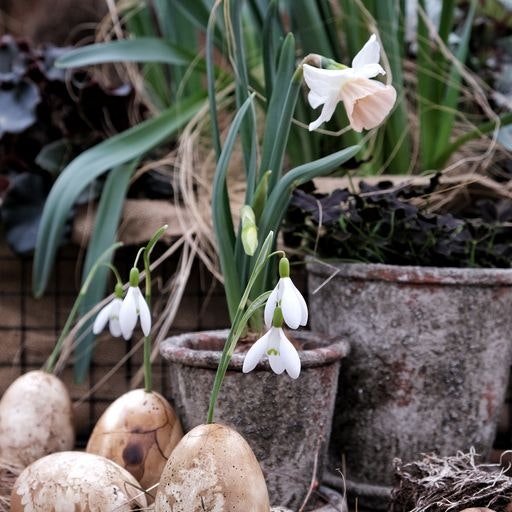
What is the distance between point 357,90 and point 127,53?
2.06ft

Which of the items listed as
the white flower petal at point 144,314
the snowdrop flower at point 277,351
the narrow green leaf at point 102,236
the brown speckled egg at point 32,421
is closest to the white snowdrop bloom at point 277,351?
the snowdrop flower at point 277,351

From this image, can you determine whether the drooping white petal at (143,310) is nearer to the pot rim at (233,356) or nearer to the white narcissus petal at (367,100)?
the pot rim at (233,356)

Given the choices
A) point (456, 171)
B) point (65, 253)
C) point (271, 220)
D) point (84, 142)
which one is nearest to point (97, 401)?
point (65, 253)

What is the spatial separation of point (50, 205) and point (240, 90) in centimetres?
39

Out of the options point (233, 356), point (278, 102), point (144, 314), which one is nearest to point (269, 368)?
point (233, 356)

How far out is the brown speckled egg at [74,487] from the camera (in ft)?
2.64

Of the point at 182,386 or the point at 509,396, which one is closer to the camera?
the point at 182,386

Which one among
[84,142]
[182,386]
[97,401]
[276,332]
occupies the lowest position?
[97,401]

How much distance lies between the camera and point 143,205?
1.41 metres

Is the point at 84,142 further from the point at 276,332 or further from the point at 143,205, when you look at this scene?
the point at 276,332

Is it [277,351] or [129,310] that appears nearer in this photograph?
[277,351]

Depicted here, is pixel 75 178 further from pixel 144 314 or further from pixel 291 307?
pixel 291 307

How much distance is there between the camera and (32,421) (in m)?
1.05

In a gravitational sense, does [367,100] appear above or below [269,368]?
above
